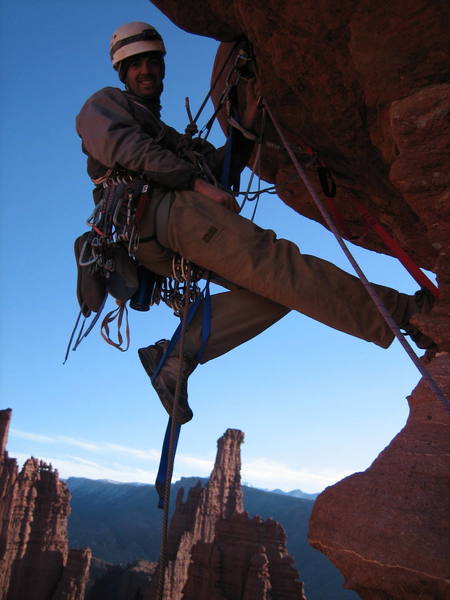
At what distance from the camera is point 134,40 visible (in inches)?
169

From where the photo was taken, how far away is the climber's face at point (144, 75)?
4.34 meters

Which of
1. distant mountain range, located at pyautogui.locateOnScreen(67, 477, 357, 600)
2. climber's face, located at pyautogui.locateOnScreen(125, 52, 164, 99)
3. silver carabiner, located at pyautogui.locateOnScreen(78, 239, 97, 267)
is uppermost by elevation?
climber's face, located at pyautogui.locateOnScreen(125, 52, 164, 99)

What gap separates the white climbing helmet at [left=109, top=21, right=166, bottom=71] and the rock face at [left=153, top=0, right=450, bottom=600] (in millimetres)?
225

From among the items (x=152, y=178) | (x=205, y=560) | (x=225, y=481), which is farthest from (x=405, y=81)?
(x=225, y=481)

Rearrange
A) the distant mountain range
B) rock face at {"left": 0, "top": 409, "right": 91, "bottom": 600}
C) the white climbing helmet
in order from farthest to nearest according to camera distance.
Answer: the distant mountain range → rock face at {"left": 0, "top": 409, "right": 91, "bottom": 600} → the white climbing helmet

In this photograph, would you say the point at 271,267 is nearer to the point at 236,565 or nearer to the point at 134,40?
the point at 134,40

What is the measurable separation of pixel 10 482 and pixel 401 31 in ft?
103

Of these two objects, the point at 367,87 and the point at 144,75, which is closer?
the point at 367,87

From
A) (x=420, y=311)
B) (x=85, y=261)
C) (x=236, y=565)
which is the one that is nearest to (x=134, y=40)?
(x=85, y=261)

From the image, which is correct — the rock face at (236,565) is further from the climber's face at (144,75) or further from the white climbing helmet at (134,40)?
the white climbing helmet at (134,40)

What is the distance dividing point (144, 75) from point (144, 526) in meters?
76.7

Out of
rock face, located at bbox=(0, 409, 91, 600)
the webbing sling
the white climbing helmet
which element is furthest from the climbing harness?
rock face, located at bbox=(0, 409, 91, 600)

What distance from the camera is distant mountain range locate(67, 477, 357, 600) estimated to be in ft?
177

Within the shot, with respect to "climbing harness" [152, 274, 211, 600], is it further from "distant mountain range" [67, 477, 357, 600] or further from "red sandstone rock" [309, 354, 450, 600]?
"distant mountain range" [67, 477, 357, 600]
